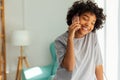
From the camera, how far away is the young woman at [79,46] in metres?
1.20

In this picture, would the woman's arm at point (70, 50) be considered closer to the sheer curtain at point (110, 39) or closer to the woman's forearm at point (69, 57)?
the woman's forearm at point (69, 57)

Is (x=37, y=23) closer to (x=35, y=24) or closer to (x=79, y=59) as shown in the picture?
(x=35, y=24)

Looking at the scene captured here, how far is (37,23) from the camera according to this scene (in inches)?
151

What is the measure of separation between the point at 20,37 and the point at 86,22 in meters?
2.40

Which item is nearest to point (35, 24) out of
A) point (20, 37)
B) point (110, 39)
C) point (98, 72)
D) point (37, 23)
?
point (37, 23)

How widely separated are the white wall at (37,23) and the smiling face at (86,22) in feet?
8.12

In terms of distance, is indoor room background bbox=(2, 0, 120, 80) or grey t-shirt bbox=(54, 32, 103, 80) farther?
indoor room background bbox=(2, 0, 120, 80)

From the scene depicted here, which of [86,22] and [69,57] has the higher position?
[86,22]

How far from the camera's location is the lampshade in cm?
352

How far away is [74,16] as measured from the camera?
4.25ft

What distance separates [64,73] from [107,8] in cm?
169

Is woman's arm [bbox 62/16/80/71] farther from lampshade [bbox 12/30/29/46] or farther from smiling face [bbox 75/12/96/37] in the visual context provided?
lampshade [bbox 12/30/29/46]

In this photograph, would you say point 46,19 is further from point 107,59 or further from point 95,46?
point 95,46

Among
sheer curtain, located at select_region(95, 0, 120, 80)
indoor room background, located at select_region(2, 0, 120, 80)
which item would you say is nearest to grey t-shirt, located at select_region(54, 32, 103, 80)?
sheer curtain, located at select_region(95, 0, 120, 80)
